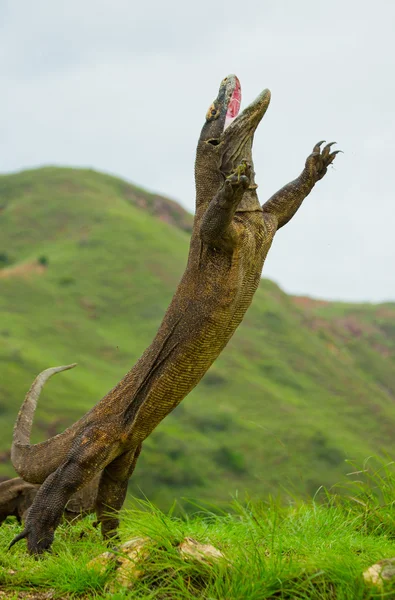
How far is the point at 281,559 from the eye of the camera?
185 inches

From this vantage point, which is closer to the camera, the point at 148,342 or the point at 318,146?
the point at 318,146

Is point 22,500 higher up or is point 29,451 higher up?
point 29,451

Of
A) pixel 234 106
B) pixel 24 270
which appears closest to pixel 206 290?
pixel 234 106

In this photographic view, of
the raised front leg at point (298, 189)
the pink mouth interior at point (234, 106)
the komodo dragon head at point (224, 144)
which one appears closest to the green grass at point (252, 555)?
the raised front leg at point (298, 189)

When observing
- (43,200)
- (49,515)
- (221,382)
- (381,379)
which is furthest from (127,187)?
(49,515)

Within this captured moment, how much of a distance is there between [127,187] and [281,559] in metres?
52.4

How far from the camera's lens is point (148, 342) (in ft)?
108

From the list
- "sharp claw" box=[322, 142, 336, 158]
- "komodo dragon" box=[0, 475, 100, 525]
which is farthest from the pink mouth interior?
"komodo dragon" box=[0, 475, 100, 525]

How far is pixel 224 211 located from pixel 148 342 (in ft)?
91.2

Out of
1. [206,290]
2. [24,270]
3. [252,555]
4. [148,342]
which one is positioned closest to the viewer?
[252,555]

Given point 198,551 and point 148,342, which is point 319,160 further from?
point 148,342

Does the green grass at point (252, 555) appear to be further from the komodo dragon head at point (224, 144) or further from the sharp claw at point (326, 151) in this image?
the sharp claw at point (326, 151)

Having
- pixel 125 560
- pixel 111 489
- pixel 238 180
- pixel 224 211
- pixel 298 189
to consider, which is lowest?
pixel 125 560

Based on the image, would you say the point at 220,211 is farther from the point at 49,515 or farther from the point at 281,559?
the point at 49,515
